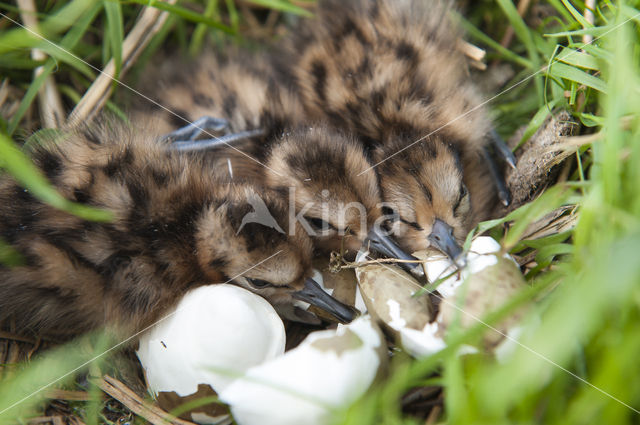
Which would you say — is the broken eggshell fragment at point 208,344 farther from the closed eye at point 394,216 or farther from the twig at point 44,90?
the twig at point 44,90

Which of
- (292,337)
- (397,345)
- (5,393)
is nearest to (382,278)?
(397,345)

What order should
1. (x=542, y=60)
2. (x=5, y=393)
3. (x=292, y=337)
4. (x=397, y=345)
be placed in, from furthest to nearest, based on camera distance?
(x=542, y=60), (x=292, y=337), (x=397, y=345), (x=5, y=393)

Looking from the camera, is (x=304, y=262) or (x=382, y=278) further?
(x=304, y=262)

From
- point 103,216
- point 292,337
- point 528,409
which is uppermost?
point 528,409

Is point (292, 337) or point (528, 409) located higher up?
point (528, 409)

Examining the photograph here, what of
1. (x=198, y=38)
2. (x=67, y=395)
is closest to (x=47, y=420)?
(x=67, y=395)

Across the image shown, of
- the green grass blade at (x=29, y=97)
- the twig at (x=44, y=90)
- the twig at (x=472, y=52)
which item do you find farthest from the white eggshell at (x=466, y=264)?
the green grass blade at (x=29, y=97)

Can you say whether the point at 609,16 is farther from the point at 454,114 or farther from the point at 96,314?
the point at 96,314

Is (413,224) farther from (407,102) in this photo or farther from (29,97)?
(29,97)
